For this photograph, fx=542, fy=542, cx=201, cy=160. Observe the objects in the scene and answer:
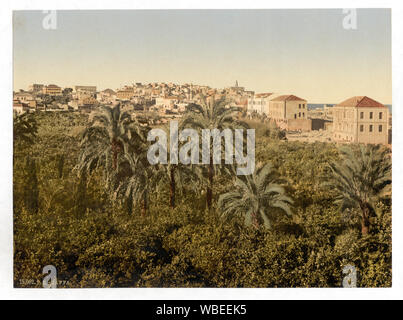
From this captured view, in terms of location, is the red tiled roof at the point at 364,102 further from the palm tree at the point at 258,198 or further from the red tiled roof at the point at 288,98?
the palm tree at the point at 258,198

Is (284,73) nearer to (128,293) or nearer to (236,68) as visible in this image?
(236,68)

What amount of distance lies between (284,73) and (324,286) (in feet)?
11.5

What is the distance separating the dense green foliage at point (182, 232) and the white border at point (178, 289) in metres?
0.13

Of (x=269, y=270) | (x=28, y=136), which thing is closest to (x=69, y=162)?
(x=28, y=136)

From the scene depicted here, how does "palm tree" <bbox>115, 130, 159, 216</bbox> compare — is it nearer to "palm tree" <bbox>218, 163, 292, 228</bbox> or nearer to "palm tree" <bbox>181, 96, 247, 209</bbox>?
"palm tree" <bbox>181, 96, 247, 209</bbox>

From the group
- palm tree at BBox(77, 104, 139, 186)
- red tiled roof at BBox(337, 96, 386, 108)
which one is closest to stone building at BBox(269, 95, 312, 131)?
red tiled roof at BBox(337, 96, 386, 108)

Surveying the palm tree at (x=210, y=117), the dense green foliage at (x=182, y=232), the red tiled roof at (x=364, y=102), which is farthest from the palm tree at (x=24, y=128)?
the red tiled roof at (x=364, y=102)

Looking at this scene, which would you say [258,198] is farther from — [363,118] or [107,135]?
[107,135]

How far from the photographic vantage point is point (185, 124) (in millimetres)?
8789

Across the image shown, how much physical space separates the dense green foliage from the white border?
0.13 meters

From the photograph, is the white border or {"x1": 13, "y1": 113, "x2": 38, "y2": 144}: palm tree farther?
{"x1": 13, "y1": 113, "x2": 38, "y2": 144}: palm tree

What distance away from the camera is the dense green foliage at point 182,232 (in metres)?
8.80

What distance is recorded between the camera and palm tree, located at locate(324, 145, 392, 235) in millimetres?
8766
